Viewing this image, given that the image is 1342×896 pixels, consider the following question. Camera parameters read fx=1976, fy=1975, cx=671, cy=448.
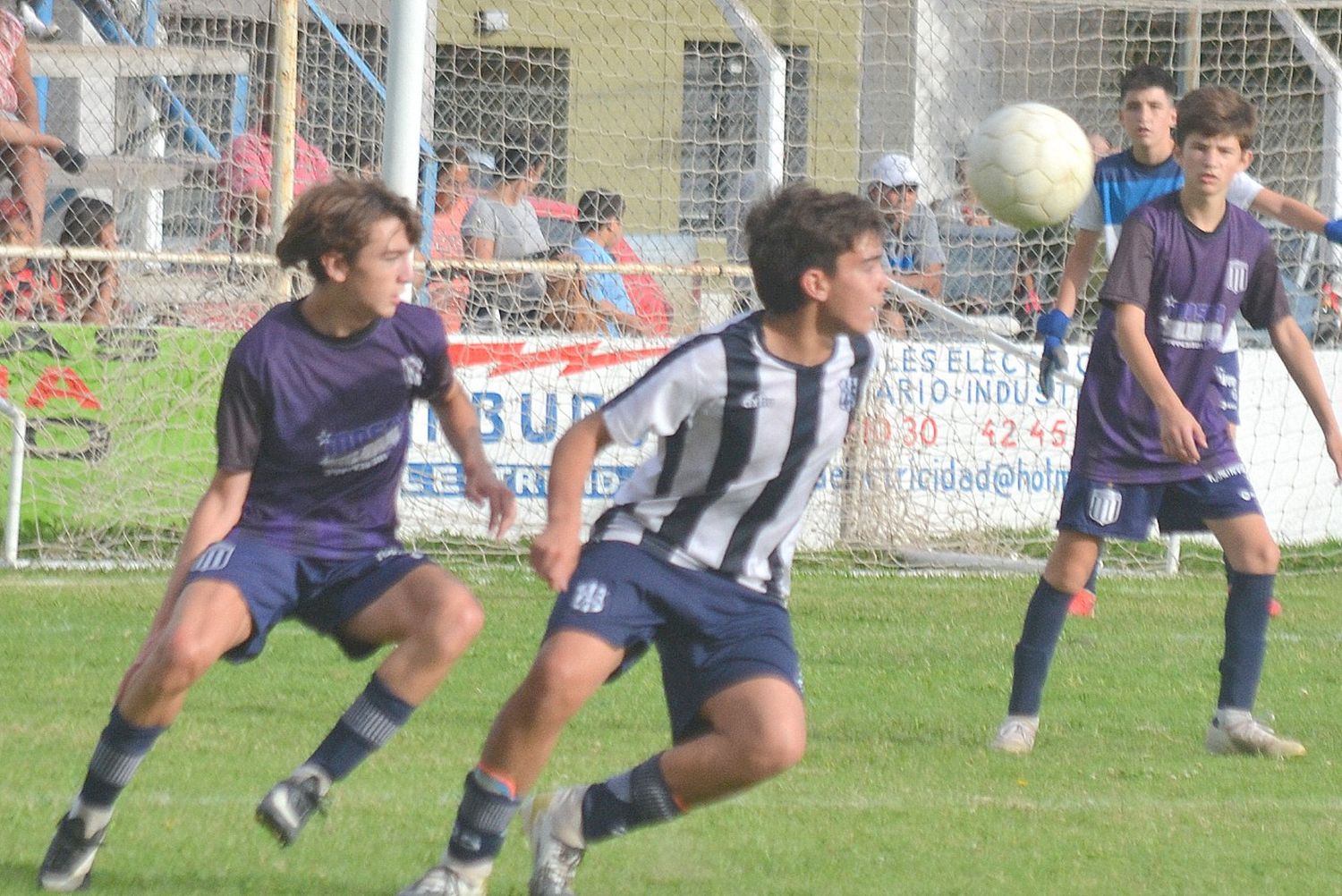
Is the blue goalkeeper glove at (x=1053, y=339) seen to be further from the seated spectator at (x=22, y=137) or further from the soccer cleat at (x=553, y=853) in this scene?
the seated spectator at (x=22, y=137)

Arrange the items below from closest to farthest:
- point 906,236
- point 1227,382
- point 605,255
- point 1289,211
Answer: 1. point 1227,382
2. point 1289,211
3. point 605,255
4. point 906,236

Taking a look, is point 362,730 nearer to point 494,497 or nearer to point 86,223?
point 494,497

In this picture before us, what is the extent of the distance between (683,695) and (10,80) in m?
7.86

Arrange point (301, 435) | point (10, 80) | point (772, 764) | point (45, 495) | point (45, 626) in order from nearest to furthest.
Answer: point (772, 764), point (301, 435), point (45, 626), point (45, 495), point (10, 80)

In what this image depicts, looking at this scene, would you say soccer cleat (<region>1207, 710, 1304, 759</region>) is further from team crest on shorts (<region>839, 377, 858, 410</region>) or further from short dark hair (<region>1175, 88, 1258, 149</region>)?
team crest on shorts (<region>839, 377, 858, 410</region>)

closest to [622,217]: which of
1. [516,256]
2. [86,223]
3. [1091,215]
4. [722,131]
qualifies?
[516,256]

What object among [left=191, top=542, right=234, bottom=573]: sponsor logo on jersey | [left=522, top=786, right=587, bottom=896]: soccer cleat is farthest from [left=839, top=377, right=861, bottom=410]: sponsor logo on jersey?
[left=191, top=542, right=234, bottom=573]: sponsor logo on jersey

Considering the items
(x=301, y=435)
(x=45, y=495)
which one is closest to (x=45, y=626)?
(x=45, y=495)

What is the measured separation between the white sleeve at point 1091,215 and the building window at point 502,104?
4.84 metres

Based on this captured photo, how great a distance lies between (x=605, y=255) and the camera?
1071cm

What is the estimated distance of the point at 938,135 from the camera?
11.4 meters

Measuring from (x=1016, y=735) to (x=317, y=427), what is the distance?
2.38 metres

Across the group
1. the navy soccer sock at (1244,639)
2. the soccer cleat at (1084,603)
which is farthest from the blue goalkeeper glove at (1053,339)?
the soccer cleat at (1084,603)

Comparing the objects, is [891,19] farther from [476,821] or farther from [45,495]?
[476,821]
